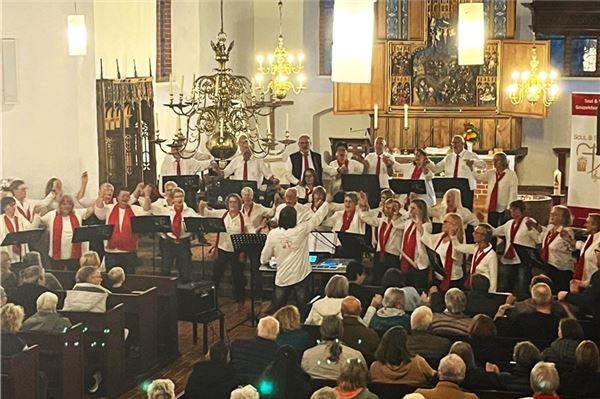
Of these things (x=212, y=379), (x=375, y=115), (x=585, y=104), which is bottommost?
(x=212, y=379)

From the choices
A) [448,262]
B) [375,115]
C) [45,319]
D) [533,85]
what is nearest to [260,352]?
[45,319]

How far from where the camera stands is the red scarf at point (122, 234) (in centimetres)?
1216

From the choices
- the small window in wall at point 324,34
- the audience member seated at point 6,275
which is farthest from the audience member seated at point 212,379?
the small window in wall at point 324,34

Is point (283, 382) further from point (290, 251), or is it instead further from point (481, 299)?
point (290, 251)

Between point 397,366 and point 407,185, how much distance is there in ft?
21.6

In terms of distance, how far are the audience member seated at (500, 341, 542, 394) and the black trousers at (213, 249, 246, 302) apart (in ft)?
19.1

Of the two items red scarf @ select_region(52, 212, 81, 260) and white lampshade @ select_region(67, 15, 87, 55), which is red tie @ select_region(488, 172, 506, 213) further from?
white lampshade @ select_region(67, 15, 87, 55)

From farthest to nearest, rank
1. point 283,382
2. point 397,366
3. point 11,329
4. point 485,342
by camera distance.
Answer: point 11,329 < point 485,342 < point 397,366 < point 283,382

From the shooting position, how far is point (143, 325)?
1017cm

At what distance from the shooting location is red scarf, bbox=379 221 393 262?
11773 millimetres

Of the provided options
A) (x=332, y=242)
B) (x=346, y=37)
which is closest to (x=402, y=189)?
(x=332, y=242)

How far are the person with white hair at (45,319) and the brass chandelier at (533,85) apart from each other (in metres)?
12.0

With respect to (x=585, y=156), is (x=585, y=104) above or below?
above

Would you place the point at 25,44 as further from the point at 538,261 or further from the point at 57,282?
the point at 538,261
